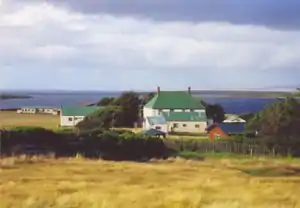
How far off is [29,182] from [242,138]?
28899mm

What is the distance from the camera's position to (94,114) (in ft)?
216

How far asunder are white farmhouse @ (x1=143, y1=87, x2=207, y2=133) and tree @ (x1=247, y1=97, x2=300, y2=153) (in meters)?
19.8

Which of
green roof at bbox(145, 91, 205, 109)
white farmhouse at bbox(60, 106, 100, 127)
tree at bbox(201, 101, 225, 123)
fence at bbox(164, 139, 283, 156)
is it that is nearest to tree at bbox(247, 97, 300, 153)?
fence at bbox(164, 139, 283, 156)

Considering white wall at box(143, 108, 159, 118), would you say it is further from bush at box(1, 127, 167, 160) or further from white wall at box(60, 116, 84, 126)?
bush at box(1, 127, 167, 160)

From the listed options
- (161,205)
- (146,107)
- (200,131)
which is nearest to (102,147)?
(161,205)

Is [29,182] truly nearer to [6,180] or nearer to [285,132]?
[6,180]

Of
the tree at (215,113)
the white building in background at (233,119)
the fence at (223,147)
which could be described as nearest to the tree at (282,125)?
the fence at (223,147)

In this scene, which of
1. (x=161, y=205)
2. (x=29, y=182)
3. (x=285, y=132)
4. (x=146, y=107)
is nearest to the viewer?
(x=161, y=205)

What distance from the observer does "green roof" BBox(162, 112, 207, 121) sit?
71.2m

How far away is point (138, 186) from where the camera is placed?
19.9 meters

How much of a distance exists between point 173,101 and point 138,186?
6067 cm

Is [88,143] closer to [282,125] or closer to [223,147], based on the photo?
[223,147]

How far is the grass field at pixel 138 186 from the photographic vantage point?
13273 mm

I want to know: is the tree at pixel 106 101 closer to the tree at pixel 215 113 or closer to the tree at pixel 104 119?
the tree at pixel 104 119
